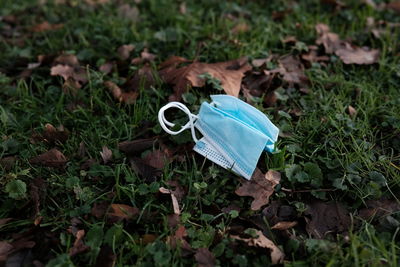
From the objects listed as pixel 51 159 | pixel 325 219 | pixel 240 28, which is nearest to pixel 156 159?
pixel 51 159

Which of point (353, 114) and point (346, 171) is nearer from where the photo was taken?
point (346, 171)

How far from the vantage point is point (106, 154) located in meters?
Result: 2.03

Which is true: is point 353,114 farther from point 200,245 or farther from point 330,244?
point 200,245

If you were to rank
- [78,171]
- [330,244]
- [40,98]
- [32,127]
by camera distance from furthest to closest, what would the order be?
[40,98] → [32,127] → [78,171] → [330,244]

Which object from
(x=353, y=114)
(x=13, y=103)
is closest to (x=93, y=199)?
(x=13, y=103)

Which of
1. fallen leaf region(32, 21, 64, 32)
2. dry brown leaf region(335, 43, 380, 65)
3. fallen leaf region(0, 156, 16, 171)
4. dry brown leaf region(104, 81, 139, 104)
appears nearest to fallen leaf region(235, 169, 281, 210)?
dry brown leaf region(104, 81, 139, 104)

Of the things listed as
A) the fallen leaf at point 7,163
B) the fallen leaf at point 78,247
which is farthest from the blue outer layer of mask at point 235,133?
the fallen leaf at point 7,163

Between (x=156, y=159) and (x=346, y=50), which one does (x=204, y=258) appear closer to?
(x=156, y=159)

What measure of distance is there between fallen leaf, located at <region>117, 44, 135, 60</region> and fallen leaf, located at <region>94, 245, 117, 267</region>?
4.42ft

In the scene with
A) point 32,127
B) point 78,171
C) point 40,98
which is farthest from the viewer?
point 40,98

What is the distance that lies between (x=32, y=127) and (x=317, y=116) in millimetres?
1422

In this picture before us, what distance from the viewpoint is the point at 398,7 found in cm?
326

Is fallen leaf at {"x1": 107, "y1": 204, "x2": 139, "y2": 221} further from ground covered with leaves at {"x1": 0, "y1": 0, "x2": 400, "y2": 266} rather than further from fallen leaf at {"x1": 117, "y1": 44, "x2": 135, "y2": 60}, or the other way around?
fallen leaf at {"x1": 117, "y1": 44, "x2": 135, "y2": 60}

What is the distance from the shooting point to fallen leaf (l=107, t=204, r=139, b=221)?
177 cm
